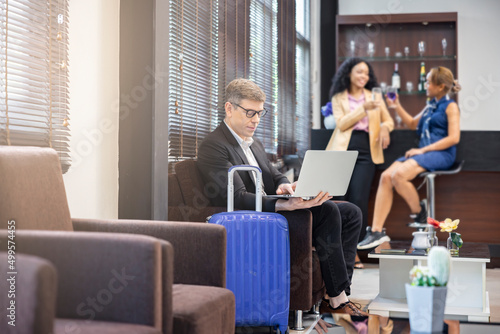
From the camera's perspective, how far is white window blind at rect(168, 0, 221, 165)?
10.3ft

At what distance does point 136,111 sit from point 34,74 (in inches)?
22.1

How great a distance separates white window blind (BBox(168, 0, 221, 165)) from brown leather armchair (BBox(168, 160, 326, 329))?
164 mm

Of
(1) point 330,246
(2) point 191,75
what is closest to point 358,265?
(1) point 330,246

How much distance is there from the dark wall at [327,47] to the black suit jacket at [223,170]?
4391mm

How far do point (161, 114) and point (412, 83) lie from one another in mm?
5262

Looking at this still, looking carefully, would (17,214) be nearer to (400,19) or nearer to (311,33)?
(311,33)

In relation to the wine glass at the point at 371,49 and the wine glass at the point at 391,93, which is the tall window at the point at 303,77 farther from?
the wine glass at the point at 391,93

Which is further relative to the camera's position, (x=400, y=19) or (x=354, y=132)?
(x=400, y=19)

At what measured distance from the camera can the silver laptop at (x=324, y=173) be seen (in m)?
2.54

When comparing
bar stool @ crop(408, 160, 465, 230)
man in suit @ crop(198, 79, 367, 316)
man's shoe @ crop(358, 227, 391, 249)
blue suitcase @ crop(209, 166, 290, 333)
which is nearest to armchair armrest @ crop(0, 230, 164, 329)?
blue suitcase @ crop(209, 166, 290, 333)

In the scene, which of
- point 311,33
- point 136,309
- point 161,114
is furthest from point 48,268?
point 311,33

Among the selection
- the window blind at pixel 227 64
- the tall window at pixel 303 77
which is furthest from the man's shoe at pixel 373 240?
the tall window at pixel 303 77

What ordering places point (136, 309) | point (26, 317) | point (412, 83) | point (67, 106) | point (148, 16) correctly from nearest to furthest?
point (26, 317)
point (136, 309)
point (67, 106)
point (148, 16)
point (412, 83)

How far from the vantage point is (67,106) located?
2.43m
